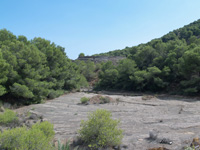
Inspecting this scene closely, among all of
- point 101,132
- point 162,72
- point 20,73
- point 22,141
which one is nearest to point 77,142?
point 101,132

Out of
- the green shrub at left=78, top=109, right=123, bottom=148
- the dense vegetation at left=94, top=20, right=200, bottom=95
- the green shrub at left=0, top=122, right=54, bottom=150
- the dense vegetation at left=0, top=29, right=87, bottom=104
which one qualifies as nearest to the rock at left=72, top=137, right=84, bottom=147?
the green shrub at left=78, top=109, right=123, bottom=148

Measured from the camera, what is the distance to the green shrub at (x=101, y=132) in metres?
5.26

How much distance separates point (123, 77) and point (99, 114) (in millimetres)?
25154

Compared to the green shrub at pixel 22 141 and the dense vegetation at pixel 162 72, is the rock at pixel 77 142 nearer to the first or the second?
the green shrub at pixel 22 141

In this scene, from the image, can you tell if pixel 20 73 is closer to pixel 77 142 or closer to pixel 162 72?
pixel 77 142

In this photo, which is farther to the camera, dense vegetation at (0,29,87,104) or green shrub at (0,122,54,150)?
dense vegetation at (0,29,87,104)

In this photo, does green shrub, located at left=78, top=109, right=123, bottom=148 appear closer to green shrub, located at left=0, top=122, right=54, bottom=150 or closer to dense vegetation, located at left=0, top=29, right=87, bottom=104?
green shrub, located at left=0, top=122, right=54, bottom=150

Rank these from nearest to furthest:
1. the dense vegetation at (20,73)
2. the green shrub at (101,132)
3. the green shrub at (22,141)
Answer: the green shrub at (22,141)
the green shrub at (101,132)
the dense vegetation at (20,73)

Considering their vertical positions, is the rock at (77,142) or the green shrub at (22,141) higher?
the green shrub at (22,141)

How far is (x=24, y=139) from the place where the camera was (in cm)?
414

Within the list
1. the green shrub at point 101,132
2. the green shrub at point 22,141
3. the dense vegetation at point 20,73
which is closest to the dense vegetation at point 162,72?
the dense vegetation at point 20,73

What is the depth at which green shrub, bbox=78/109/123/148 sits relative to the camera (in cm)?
526

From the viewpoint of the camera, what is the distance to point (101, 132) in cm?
539

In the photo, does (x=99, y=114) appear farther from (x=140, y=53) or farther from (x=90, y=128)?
(x=140, y=53)
